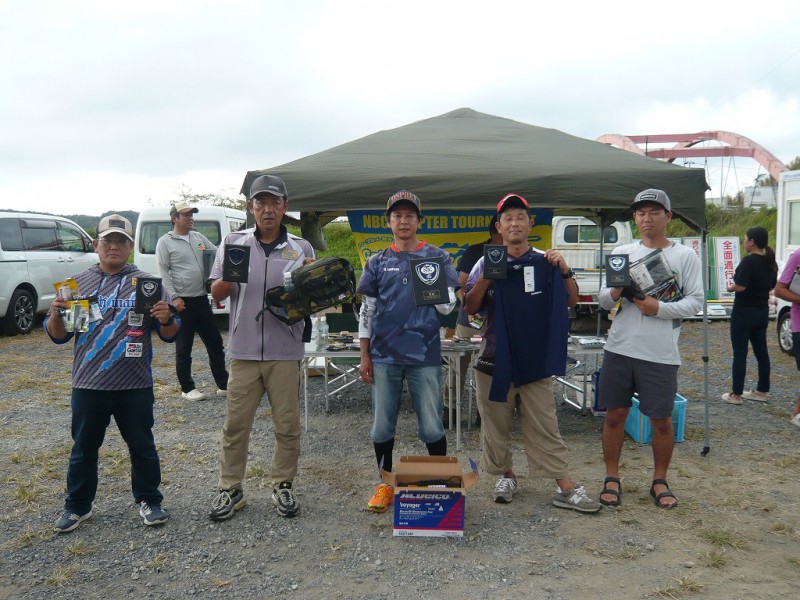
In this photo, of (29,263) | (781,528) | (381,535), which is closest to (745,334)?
(781,528)

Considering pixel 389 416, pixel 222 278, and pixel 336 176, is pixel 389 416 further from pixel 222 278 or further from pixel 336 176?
pixel 336 176

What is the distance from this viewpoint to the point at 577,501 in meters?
3.46

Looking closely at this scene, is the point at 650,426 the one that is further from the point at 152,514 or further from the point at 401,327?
the point at 152,514

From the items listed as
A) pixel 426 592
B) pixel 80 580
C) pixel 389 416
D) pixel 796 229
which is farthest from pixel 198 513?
pixel 796 229

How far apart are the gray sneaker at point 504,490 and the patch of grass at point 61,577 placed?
223cm

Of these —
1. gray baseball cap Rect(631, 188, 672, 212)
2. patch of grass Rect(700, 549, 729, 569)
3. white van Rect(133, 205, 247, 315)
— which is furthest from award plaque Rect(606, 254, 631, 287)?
white van Rect(133, 205, 247, 315)

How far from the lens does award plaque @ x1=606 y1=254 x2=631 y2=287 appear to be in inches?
131

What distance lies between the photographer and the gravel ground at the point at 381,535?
273 cm

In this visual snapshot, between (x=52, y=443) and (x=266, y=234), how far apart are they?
281 cm

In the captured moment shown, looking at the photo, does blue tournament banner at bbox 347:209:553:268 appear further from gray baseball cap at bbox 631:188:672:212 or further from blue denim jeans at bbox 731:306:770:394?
gray baseball cap at bbox 631:188:672:212

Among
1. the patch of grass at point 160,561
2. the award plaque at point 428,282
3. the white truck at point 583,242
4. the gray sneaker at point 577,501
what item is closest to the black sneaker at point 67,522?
the patch of grass at point 160,561

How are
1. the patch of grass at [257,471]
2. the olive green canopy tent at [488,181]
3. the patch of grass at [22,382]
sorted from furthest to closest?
1. the patch of grass at [22,382]
2. the olive green canopy tent at [488,181]
3. the patch of grass at [257,471]

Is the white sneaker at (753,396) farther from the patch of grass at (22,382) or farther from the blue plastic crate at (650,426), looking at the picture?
the patch of grass at (22,382)

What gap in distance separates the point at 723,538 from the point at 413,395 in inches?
68.7
